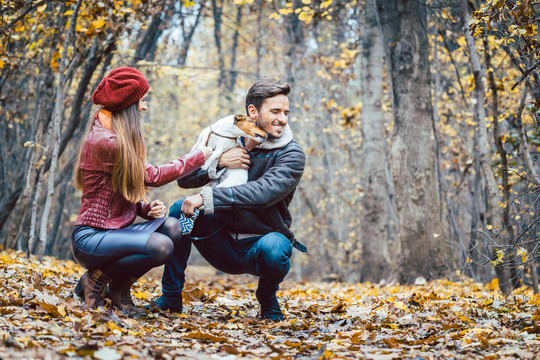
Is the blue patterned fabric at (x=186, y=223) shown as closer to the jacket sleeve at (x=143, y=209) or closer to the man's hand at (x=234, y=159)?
the jacket sleeve at (x=143, y=209)

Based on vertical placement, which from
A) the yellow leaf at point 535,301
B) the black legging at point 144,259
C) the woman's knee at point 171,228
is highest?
the woman's knee at point 171,228

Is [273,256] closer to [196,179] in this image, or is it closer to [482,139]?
[196,179]

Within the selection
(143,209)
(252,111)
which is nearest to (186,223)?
(143,209)

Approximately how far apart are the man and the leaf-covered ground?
0.86 feet

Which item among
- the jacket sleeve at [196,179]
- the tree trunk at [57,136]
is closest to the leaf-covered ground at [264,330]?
the jacket sleeve at [196,179]

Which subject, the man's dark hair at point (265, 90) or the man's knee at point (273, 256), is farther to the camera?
the man's dark hair at point (265, 90)

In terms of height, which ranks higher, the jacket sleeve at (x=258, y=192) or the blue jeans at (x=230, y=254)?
the jacket sleeve at (x=258, y=192)

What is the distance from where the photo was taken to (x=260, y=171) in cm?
375

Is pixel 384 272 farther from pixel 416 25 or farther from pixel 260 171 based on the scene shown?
pixel 260 171

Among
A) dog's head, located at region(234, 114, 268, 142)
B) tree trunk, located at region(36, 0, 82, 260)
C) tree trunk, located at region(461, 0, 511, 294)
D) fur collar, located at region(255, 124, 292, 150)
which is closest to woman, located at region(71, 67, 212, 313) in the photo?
dog's head, located at region(234, 114, 268, 142)

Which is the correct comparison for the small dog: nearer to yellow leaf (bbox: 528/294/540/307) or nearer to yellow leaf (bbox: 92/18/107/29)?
yellow leaf (bbox: 528/294/540/307)

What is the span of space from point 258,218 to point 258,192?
1.07 ft

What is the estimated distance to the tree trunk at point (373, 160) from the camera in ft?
27.8

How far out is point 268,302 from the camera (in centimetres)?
362
